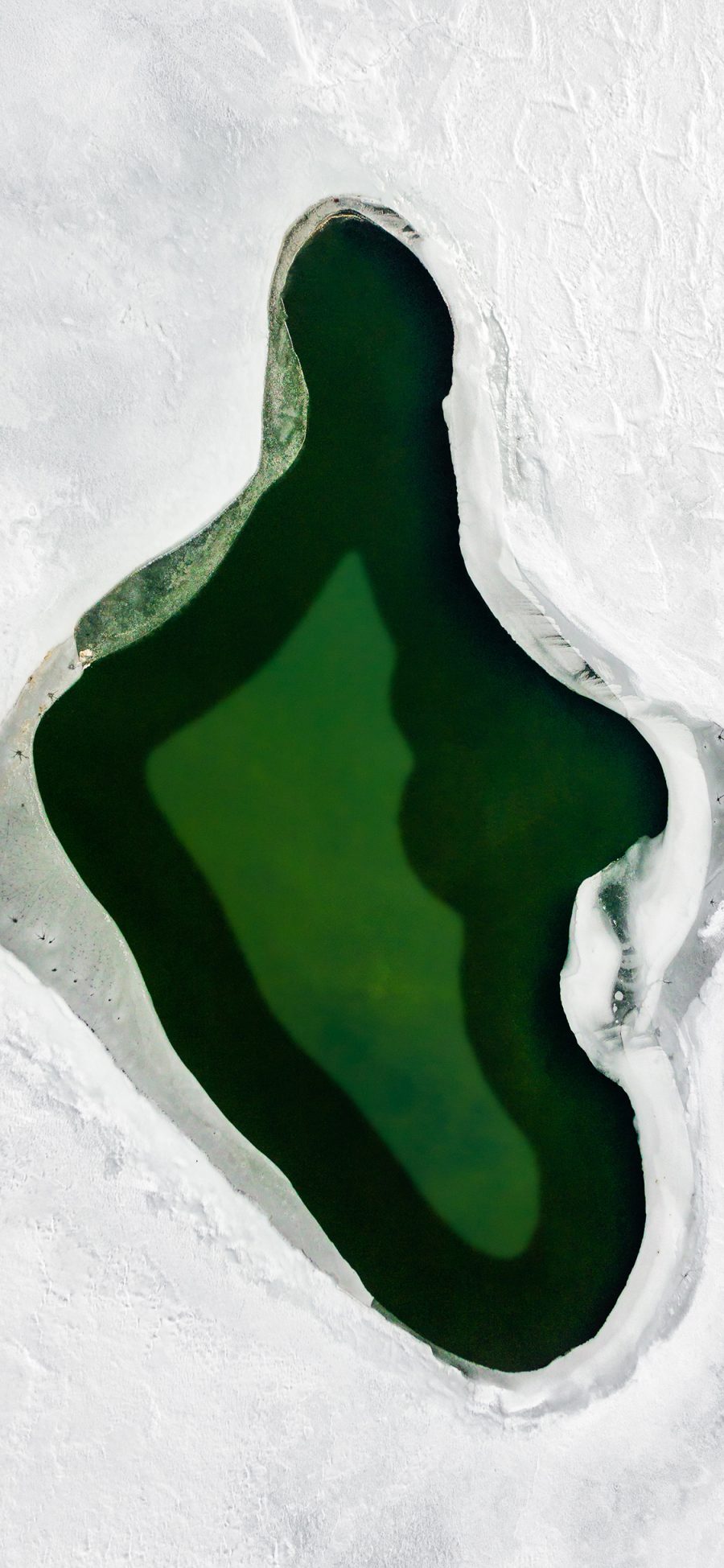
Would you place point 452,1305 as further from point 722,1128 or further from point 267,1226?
point 722,1128

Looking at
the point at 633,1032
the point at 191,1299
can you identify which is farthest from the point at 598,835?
the point at 191,1299

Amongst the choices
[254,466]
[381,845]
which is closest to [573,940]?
[381,845]

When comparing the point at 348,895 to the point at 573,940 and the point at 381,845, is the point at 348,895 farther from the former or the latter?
the point at 573,940

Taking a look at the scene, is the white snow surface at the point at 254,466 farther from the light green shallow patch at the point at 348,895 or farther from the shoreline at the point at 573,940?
the light green shallow patch at the point at 348,895

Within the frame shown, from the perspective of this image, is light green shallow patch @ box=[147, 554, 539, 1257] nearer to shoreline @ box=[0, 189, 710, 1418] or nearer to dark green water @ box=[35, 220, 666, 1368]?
dark green water @ box=[35, 220, 666, 1368]

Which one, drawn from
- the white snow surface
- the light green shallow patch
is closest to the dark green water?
the light green shallow patch

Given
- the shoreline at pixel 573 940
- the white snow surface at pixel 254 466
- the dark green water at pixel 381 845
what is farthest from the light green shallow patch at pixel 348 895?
the white snow surface at pixel 254 466

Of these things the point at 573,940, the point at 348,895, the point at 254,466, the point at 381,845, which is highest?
the point at 254,466
